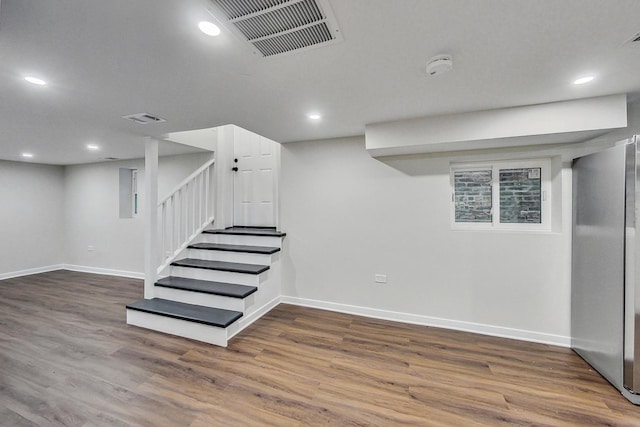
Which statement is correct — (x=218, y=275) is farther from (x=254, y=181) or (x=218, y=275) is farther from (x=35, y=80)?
(x=35, y=80)

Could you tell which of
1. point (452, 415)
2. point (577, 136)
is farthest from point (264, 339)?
point (577, 136)

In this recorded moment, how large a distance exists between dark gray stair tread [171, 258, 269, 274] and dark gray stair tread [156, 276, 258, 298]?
0.18 m

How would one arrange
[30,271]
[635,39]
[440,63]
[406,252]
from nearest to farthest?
[635,39], [440,63], [406,252], [30,271]

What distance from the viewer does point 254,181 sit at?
422cm

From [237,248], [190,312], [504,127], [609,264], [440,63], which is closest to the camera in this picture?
[440,63]

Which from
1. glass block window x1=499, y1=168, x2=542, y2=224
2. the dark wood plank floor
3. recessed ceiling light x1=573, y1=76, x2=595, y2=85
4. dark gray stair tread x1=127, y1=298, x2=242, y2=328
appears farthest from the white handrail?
recessed ceiling light x1=573, y1=76, x2=595, y2=85

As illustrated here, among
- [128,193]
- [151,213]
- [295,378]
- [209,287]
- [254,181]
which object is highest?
[254,181]

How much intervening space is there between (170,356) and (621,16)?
12.2ft

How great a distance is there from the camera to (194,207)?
3.94m

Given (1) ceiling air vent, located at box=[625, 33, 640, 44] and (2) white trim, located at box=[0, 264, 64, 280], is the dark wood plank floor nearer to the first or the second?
(1) ceiling air vent, located at box=[625, 33, 640, 44]

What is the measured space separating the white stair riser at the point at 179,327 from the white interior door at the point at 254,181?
5.99 feet

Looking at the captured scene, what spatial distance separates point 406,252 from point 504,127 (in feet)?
5.17

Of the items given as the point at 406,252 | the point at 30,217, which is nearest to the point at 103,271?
the point at 30,217

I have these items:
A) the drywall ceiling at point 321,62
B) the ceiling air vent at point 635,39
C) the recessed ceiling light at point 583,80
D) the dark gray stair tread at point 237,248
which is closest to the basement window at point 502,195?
the drywall ceiling at point 321,62
